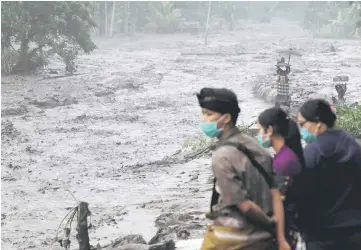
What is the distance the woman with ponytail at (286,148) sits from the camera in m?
2.89

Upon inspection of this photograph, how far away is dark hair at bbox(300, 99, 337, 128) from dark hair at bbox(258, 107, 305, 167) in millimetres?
104

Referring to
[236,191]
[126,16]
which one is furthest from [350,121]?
[126,16]

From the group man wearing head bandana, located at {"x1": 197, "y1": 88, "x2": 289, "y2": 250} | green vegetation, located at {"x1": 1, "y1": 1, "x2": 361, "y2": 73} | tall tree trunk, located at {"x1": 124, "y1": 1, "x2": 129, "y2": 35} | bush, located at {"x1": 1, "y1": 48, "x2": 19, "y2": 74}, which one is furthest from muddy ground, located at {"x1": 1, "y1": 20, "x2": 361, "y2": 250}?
tall tree trunk, located at {"x1": 124, "y1": 1, "x2": 129, "y2": 35}

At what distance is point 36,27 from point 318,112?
2410 centimetres

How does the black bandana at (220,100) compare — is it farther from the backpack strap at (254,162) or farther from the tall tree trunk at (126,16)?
the tall tree trunk at (126,16)

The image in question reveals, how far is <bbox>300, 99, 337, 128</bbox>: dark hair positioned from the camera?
302 cm

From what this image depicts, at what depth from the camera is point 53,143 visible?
17172 mm

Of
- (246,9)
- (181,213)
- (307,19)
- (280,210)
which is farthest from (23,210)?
(246,9)

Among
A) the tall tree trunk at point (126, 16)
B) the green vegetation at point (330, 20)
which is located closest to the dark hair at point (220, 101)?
the tall tree trunk at point (126, 16)

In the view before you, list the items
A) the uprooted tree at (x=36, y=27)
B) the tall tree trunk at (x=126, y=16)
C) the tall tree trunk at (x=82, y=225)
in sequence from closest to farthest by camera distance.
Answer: the tall tree trunk at (x=82, y=225) < the uprooted tree at (x=36, y=27) < the tall tree trunk at (x=126, y=16)

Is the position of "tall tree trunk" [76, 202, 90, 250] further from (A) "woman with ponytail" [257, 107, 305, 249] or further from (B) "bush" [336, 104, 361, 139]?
(B) "bush" [336, 104, 361, 139]

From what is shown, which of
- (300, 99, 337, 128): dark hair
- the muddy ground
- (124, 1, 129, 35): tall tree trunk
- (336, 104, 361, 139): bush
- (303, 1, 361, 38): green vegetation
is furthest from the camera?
(303, 1, 361, 38): green vegetation

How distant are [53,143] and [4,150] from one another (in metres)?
1.39

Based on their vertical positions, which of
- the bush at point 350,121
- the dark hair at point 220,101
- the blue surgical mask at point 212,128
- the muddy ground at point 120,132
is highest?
the dark hair at point 220,101
